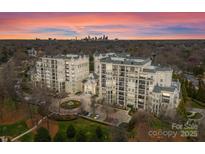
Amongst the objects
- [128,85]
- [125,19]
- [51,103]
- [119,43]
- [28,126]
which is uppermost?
[125,19]

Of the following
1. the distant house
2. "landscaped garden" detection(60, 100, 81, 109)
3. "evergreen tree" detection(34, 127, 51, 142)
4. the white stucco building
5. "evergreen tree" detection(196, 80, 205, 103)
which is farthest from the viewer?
the distant house

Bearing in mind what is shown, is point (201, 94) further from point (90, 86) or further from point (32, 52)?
point (32, 52)

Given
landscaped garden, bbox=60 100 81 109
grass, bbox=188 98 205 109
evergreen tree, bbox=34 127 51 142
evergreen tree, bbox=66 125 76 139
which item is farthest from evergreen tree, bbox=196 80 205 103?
evergreen tree, bbox=34 127 51 142

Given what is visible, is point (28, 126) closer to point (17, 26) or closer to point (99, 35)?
point (17, 26)

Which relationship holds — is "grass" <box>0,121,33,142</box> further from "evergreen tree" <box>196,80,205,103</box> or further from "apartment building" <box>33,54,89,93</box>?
"evergreen tree" <box>196,80,205,103</box>

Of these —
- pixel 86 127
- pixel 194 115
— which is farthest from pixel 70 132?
pixel 194 115

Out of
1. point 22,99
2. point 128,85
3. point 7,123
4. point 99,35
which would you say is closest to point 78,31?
point 99,35
